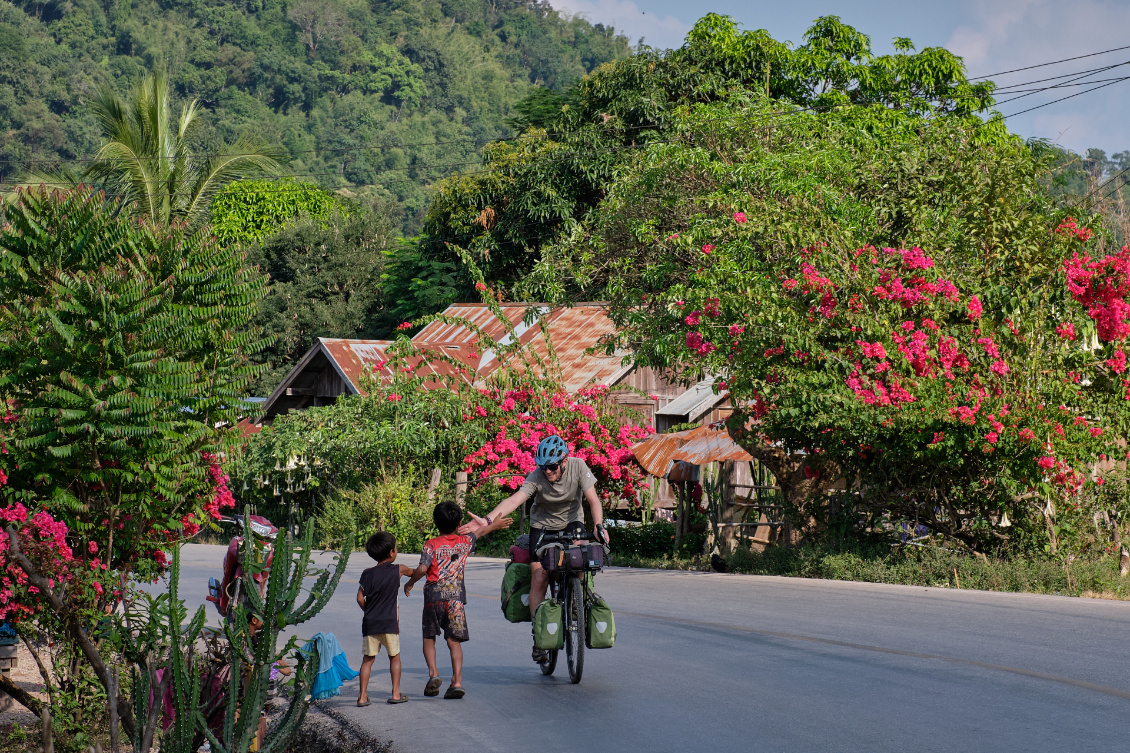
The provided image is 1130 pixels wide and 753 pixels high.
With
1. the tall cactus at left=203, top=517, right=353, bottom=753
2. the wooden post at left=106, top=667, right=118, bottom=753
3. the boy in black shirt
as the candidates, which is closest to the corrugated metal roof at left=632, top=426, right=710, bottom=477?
the boy in black shirt

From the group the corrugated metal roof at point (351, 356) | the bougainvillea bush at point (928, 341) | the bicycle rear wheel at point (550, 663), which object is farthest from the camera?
the corrugated metal roof at point (351, 356)

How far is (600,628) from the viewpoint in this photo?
8.55 meters

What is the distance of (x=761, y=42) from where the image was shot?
33000mm

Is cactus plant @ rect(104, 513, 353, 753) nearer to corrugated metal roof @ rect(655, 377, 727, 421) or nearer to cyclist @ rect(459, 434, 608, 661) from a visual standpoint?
cyclist @ rect(459, 434, 608, 661)

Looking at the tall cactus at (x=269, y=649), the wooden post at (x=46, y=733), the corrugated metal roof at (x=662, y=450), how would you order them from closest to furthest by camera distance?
1. the tall cactus at (x=269, y=649)
2. the wooden post at (x=46, y=733)
3. the corrugated metal roof at (x=662, y=450)

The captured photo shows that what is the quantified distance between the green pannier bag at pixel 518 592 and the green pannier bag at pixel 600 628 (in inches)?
22.7

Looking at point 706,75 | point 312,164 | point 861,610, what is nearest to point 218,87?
point 312,164

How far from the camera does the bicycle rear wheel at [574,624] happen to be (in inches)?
336

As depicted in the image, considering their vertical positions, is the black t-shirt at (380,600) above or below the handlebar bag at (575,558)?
below

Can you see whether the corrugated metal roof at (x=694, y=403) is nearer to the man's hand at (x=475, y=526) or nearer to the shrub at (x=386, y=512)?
the shrub at (x=386, y=512)

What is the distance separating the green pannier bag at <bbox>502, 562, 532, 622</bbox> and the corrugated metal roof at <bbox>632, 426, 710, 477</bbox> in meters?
11.8

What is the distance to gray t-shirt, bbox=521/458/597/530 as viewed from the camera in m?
8.91

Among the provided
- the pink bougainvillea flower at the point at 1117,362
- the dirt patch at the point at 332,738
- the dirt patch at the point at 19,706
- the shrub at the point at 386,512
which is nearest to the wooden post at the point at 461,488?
the shrub at the point at 386,512

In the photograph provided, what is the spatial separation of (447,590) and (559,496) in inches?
42.8
